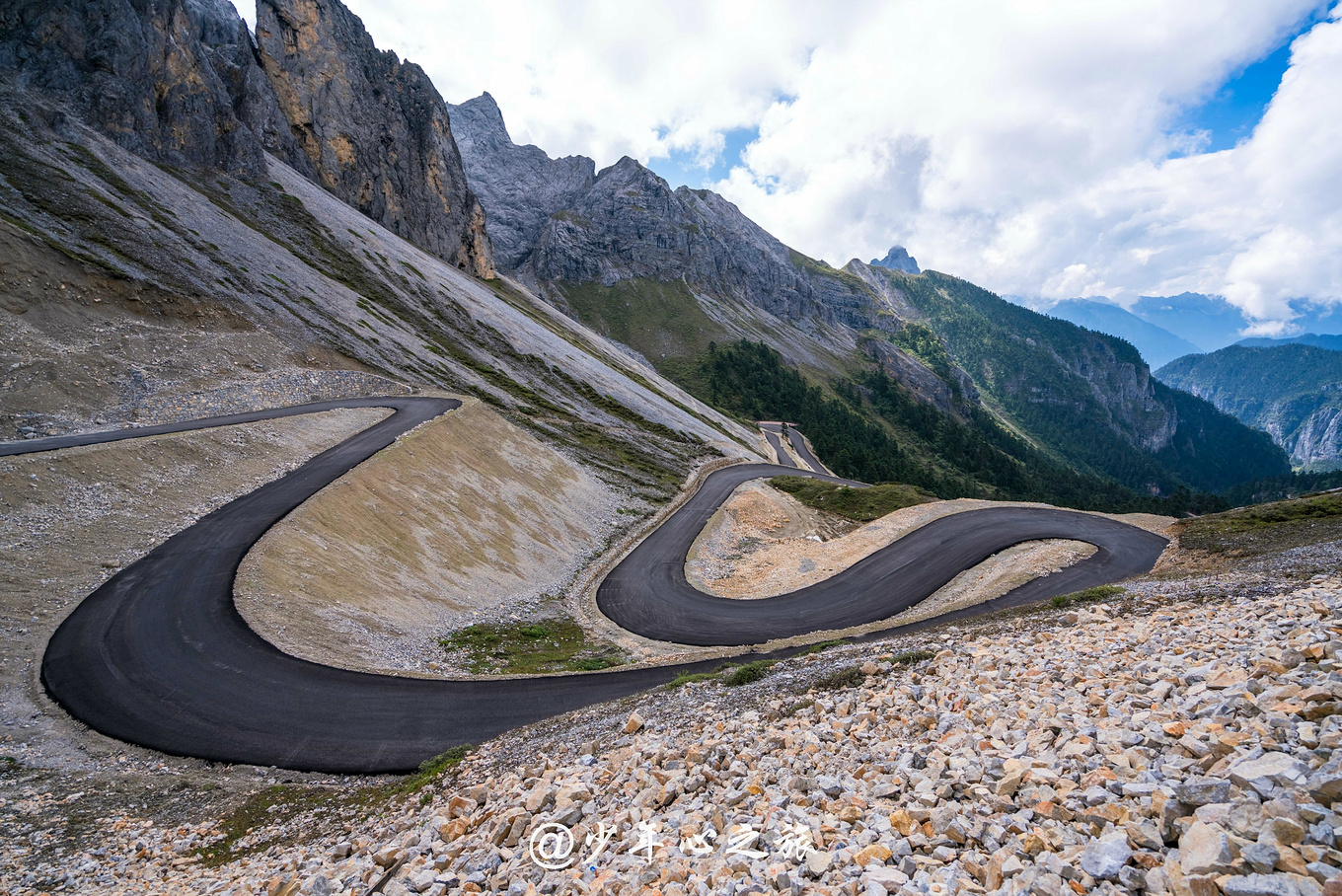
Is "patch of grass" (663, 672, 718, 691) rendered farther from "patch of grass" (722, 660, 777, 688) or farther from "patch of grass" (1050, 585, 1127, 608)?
"patch of grass" (1050, 585, 1127, 608)

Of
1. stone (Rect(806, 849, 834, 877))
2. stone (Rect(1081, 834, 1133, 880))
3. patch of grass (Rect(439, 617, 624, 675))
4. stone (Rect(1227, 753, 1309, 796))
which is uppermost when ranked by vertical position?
stone (Rect(1227, 753, 1309, 796))

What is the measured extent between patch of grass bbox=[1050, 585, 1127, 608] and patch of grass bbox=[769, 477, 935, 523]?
28.4 metres

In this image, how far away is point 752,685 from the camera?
48.2 ft

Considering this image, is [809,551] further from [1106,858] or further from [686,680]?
[1106,858]

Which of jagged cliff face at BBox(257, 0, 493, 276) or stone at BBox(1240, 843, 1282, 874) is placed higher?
jagged cliff face at BBox(257, 0, 493, 276)

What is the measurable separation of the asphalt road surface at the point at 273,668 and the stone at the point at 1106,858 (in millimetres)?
14419

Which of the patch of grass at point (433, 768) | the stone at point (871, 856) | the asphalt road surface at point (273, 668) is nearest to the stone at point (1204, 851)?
the stone at point (871, 856)

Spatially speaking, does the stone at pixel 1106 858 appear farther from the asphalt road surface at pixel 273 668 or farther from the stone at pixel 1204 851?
the asphalt road surface at pixel 273 668

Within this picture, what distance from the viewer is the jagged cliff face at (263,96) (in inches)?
2285

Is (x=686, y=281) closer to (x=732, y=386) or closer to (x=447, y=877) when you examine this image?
(x=732, y=386)

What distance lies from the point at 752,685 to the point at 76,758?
16.2 meters

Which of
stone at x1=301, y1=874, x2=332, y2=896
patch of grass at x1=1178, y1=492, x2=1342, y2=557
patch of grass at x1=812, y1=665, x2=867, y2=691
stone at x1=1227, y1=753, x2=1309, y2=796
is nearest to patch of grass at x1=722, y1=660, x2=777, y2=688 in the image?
patch of grass at x1=812, y1=665, x2=867, y2=691

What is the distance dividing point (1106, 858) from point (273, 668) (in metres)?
20.7

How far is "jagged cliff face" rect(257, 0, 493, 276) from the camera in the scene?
93062mm
